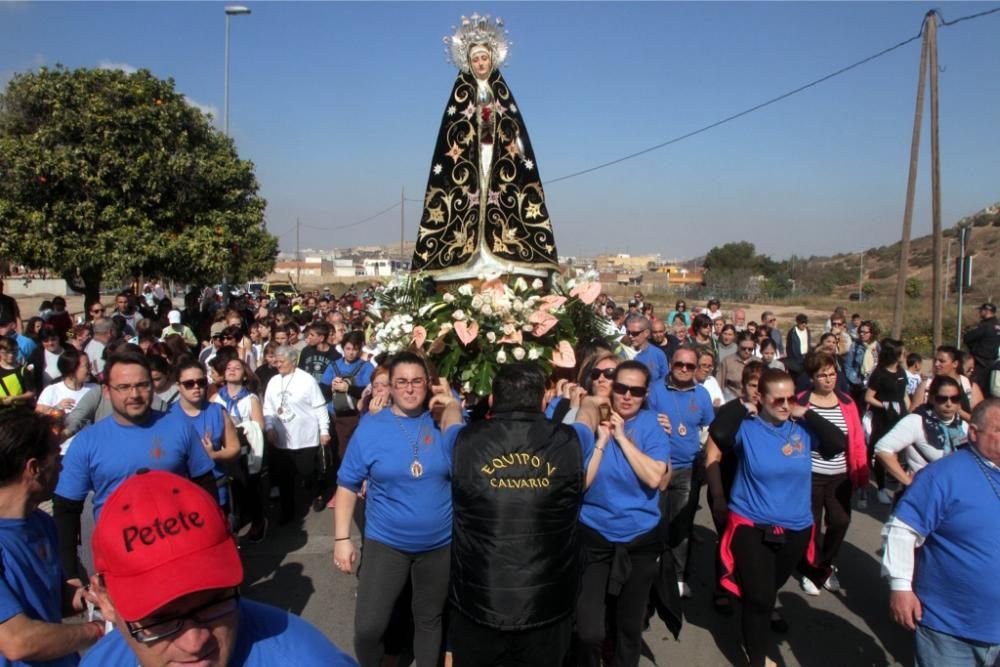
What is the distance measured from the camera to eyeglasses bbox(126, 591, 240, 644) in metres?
1.51

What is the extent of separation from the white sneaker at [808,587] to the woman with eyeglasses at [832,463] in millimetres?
218

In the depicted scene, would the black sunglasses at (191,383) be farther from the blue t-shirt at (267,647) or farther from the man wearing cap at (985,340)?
the man wearing cap at (985,340)

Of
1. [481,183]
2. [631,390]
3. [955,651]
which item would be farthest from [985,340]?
[631,390]

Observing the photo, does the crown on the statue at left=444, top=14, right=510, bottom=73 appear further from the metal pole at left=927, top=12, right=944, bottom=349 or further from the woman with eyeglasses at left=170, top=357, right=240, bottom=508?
the metal pole at left=927, top=12, right=944, bottom=349

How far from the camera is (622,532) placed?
398 centimetres

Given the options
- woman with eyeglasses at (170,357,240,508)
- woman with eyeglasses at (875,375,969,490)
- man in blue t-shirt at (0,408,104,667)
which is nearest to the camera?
man in blue t-shirt at (0,408,104,667)

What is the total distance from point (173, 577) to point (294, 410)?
5.44 meters

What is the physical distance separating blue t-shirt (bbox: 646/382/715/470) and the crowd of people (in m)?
0.02

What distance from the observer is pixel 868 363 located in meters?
10.8

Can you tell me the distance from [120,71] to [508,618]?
1678 cm

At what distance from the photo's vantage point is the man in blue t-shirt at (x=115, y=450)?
149 inches

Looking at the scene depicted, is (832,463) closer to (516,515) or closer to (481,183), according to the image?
(516,515)

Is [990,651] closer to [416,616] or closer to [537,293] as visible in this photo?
[416,616]

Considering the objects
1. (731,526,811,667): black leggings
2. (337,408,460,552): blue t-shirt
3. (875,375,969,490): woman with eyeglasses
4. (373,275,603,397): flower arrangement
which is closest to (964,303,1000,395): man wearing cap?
(875,375,969,490): woman with eyeglasses
